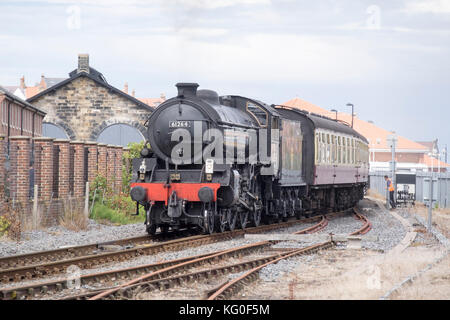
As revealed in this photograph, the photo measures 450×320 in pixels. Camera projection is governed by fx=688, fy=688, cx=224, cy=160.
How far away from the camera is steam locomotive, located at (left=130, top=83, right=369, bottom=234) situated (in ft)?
50.9

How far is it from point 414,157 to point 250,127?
73219mm

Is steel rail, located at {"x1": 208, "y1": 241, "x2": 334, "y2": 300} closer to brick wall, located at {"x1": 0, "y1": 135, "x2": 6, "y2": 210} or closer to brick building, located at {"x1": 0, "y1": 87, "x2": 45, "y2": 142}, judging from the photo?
brick wall, located at {"x1": 0, "y1": 135, "x2": 6, "y2": 210}

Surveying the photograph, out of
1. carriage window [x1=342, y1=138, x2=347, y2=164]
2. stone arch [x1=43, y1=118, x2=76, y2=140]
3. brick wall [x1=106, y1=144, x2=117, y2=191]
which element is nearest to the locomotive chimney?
brick wall [x1=106, y1=144, x2=117, y2=191]

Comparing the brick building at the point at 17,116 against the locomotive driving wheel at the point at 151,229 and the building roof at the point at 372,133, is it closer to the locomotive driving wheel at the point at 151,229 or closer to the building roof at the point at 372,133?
the locomotive driving wheel at the point at 151,229

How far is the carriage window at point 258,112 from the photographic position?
60.3 feet

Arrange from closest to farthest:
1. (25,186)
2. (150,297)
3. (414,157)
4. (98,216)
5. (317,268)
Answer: (150,297) < (317,268) < (25,186) < (98,216) < (414,157)

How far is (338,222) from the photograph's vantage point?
22.3 m

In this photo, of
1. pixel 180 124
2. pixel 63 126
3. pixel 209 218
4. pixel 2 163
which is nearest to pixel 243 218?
pixel 209 218

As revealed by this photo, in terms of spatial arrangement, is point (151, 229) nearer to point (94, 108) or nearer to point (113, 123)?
point (113, 123)

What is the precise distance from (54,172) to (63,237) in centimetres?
417

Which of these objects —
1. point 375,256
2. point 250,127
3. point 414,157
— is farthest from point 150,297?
point 414,157

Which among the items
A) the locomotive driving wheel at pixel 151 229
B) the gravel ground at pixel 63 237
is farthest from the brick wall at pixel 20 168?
the locomotive driving wheel at pixel 151 229

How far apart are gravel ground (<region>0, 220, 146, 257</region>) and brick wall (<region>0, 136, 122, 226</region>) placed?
782 millimetres

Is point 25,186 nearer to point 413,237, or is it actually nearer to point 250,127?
point 250,127
